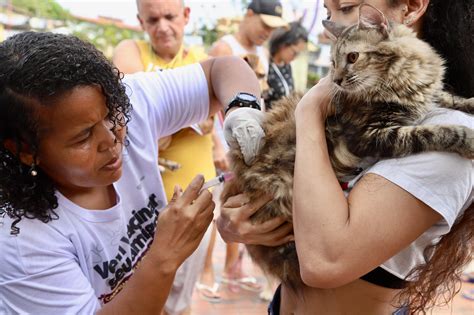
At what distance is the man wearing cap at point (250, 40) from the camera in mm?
4309

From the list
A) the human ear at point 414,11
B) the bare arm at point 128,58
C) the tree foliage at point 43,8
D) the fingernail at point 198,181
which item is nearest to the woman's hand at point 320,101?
the human ear at point 414,11

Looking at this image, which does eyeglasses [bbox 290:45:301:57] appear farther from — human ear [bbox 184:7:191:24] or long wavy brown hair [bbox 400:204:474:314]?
long wavy brown hair [bbox 400:204:474:314]

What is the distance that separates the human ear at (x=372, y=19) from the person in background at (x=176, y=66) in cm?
162

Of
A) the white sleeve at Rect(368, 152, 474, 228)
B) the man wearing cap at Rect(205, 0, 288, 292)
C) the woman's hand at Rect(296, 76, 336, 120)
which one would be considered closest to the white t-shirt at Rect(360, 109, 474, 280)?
the white sleeve at Rect(368, 152, 474, 228)

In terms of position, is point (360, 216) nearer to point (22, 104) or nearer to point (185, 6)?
point (22, 104)

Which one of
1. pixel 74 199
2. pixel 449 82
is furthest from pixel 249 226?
pixel 449 82

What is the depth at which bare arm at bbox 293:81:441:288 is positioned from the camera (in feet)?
3.79

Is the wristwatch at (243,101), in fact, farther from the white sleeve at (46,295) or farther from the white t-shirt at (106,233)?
the white sleeve at (46,295)

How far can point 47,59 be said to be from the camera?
1.46 m

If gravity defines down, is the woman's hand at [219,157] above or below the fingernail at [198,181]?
below

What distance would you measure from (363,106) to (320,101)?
133 mm

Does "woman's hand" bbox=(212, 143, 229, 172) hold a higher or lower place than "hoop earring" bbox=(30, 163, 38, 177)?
lower

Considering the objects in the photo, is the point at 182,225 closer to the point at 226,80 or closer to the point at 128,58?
the point at 226,80

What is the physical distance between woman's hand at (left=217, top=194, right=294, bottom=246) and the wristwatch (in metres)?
0.35
